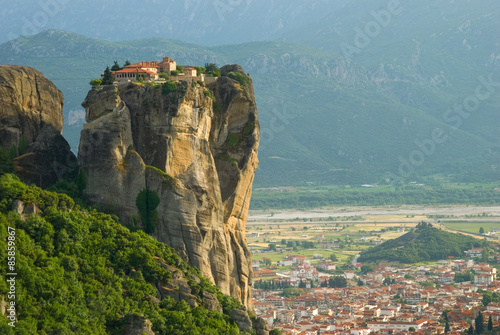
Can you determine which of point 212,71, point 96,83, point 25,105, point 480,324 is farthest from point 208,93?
point 480,324

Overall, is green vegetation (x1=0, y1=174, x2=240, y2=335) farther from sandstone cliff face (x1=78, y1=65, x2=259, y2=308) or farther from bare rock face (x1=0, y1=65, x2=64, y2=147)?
bare rock face (x1=0, y1=65, x2=64, y2=147)

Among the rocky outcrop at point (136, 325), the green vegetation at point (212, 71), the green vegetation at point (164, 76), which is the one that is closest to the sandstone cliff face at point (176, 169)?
the green vegetation at point (164, 76)

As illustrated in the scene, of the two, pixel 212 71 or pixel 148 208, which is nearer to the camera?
pixel 148 208

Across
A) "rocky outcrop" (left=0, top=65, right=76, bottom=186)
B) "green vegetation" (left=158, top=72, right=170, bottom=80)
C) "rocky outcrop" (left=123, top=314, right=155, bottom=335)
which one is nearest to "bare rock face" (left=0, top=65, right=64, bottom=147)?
"rocky outcrop" (left=0, top=65, right=76, bottom=186)

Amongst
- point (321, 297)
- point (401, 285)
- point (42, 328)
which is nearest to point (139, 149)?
point (42, 328)

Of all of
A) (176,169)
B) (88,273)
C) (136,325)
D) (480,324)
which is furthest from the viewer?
(480,324)

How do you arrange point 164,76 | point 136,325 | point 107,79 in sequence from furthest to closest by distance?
point 164,76 < point 107,79 < point 136,325

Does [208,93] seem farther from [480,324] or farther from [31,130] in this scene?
[480,324]
